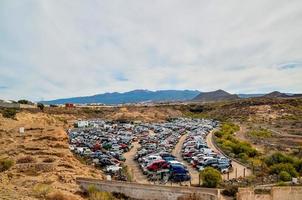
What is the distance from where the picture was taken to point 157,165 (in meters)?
40.3

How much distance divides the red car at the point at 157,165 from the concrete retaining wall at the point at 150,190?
34.4ft

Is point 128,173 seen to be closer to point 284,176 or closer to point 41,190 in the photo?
point 41,190

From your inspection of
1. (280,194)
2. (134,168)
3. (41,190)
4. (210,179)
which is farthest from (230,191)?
(134,168)

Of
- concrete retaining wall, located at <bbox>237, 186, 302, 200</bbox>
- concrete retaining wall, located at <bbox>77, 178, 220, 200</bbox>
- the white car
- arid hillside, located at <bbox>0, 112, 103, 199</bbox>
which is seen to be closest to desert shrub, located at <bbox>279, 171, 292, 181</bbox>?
concrete retaining wall, located at <bbox>237, 186, 302, 200</bbox>

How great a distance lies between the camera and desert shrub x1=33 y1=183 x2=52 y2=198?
26.4m

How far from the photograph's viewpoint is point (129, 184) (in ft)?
95.7

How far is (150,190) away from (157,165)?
1207cm

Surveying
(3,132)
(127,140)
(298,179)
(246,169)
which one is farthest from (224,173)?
(127,140)

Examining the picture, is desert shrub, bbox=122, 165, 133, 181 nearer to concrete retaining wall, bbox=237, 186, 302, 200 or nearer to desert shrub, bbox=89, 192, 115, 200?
desert shrub, bbox=89, 192, 115, 200

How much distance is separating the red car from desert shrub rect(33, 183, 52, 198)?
46.0 feet

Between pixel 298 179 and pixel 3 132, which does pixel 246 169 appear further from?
pixel 3 132

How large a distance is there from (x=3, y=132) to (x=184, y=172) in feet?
66.4

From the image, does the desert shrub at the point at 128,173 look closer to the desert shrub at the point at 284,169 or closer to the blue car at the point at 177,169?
the blue car at the point at 177,169

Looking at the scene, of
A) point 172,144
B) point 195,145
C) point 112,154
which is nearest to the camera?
point 112,154
